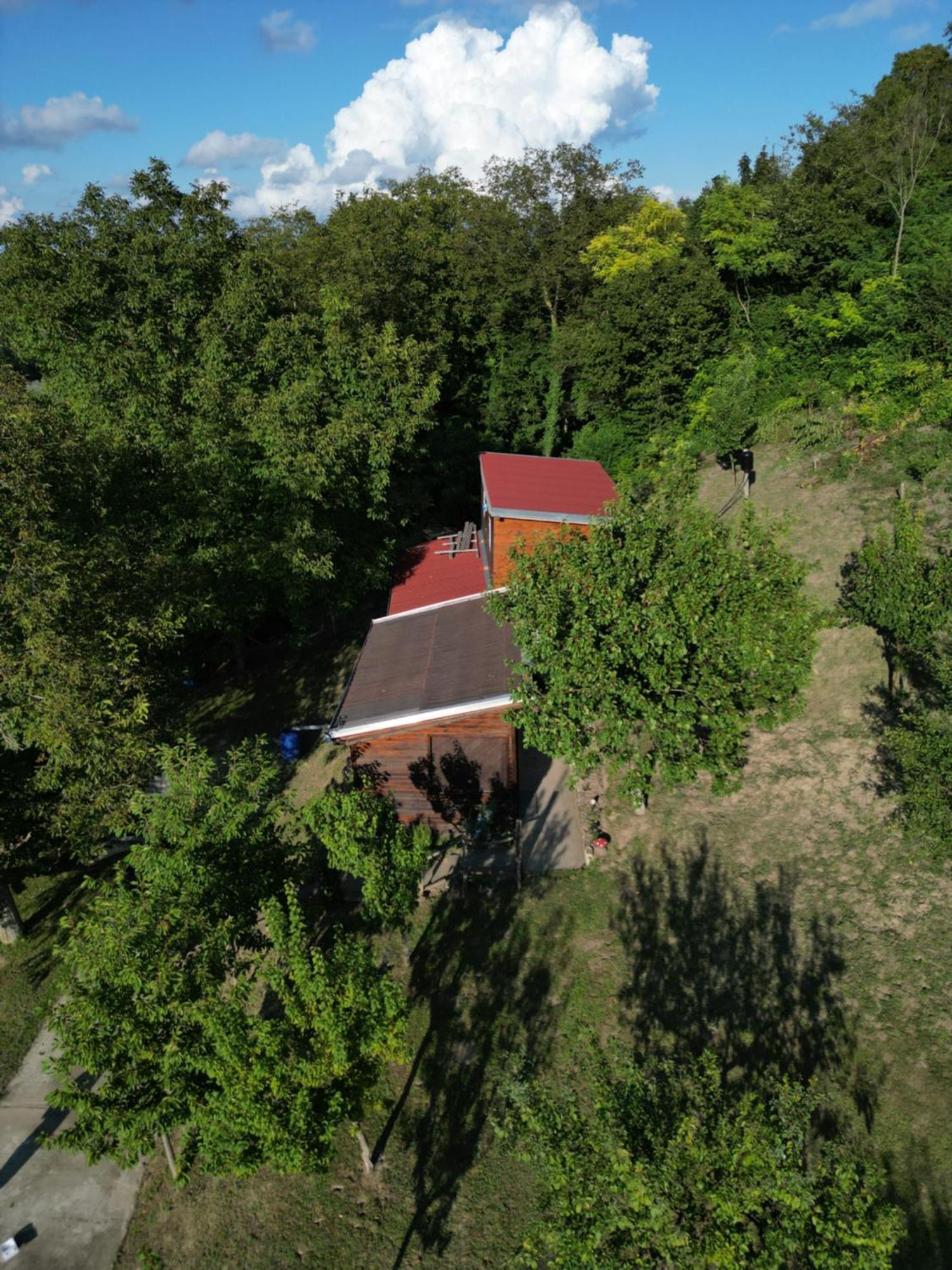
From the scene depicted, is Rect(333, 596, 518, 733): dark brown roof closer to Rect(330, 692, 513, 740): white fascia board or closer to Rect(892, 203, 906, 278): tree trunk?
Rect(330, 692, 513, 740): white fascia board

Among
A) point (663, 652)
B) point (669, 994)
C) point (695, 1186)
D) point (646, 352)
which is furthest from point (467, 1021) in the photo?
point (646, 352)

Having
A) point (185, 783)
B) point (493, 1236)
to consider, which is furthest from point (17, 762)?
point (493, 1236)

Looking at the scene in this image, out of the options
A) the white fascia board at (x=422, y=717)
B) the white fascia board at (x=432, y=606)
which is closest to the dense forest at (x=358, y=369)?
the white fascia board at (x=432, y=606)

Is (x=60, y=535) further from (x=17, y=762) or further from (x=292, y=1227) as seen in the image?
(x=292, y=1227)

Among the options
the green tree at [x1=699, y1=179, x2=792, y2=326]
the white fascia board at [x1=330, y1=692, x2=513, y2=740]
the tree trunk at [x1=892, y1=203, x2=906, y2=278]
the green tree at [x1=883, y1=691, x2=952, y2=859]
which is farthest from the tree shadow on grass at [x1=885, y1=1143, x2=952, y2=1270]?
the green tree at [x1=699, y1=179, x2=792, y2=326]

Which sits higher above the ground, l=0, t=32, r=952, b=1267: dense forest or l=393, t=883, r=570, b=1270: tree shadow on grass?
l=0, t=32, r=952, b=1267: dense forest

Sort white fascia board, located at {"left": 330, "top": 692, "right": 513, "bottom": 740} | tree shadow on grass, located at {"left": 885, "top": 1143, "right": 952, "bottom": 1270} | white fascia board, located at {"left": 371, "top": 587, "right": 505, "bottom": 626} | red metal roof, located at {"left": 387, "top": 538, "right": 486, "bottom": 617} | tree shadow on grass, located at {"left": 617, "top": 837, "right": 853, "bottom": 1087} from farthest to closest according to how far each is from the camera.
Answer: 1. red metal roof, located at {"left": 387, "top": 538, "right": 486, "bottom": 617}
2. white fascia board, located at {"left": 371, "top": 587, "right": 505, "bottom": 626}
3. white fascia board, located at {"left": 330, "top": 692, "right": 513, "bottom": 740}
4. tree shadow on grass, located at {"left": 617, "top": 837, "right": 853, "bottom": 1087}
5. tree shadow on grass, located at {"left": 885, "top": 1143, "right": 952, "bottom": 1270}

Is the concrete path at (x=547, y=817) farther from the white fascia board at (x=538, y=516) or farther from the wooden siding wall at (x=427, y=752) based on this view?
the white fascia board at (x=538, y=516)

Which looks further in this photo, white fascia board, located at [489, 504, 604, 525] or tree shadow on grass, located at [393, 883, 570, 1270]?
white fascia board, located at [489, 504, 604, 525]
